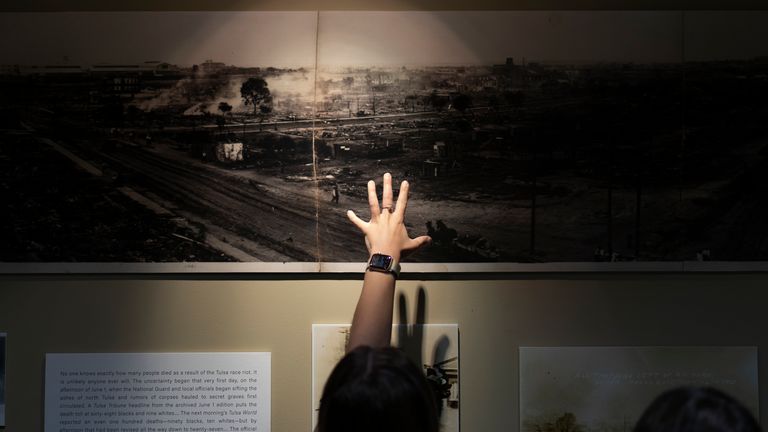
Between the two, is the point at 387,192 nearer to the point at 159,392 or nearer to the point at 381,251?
the point at 381,251

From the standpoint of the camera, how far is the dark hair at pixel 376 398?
1.38 meters

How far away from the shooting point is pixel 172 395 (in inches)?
96.7

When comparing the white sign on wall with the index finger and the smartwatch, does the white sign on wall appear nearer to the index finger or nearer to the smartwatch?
the smartwatch

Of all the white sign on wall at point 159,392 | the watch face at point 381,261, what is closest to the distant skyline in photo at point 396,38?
the watch face at point 381,261

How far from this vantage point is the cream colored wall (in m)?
2.47

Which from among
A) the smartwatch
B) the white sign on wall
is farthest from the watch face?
the white sign on wall

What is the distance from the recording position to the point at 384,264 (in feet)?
7.34

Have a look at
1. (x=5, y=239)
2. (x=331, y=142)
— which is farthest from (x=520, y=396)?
(x=5, y=239)

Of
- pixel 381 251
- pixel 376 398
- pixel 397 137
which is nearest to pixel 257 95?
pixel 397 137

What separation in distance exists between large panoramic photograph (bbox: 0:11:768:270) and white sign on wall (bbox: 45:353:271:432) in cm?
37

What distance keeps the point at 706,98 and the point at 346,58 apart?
1314mm

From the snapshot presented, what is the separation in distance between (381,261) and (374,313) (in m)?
0.18

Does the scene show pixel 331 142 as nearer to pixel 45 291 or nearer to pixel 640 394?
pixel 45 291

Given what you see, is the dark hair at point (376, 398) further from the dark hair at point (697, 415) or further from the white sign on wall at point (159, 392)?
the white sign on wall at point (159, 392)
